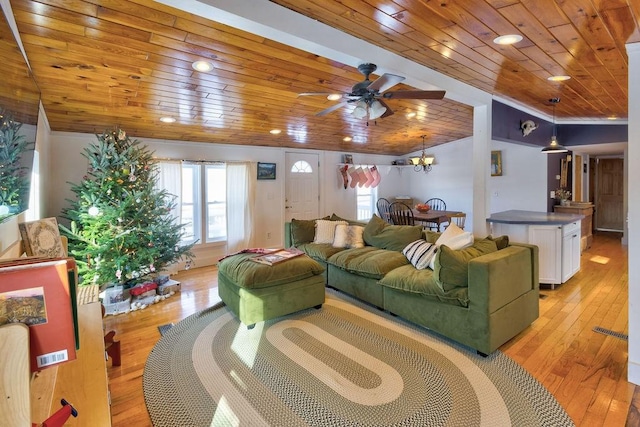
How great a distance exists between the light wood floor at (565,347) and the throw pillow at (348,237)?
1.68 m

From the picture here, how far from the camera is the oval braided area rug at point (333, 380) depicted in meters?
2.01

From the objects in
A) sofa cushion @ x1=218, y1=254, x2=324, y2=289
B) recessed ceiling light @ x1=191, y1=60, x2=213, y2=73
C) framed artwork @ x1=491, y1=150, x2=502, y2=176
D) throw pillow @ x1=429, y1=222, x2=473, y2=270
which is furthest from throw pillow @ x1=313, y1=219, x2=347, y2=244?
framed artwork @ x1=491, y1=150, x2=502, y2=176

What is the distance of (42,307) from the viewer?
70 centimetres

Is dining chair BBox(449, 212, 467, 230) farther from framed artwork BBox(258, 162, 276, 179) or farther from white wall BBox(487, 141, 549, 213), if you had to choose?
framed artwork BBox(258, 162, 276, 179)

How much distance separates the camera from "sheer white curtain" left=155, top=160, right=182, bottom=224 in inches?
197

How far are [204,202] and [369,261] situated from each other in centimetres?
320

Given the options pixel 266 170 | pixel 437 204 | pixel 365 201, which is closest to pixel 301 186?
pixel 266 170

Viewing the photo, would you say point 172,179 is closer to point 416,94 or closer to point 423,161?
point 416,94

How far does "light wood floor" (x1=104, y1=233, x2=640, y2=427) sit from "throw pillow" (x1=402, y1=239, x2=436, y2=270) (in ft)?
3.20

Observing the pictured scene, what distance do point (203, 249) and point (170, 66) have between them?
3.42 metres

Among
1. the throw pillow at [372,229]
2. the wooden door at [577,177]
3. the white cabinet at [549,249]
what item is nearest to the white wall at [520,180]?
the wooden door at [577,177]

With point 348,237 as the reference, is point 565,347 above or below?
below

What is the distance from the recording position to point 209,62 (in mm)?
2820

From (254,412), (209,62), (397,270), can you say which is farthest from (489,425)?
(209,62)
